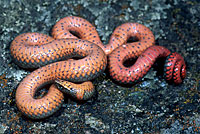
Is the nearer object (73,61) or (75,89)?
(75,89)

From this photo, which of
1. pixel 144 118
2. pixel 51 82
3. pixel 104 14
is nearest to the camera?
pixel 144 118

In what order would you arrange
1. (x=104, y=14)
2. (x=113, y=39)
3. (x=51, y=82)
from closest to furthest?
(x=51, y=82), (x=113, y=39), (x=104, y=14)

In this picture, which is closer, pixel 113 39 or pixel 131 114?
pixel 131 114

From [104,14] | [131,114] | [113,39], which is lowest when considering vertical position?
[131,114]

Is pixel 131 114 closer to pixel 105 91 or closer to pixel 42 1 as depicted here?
pixel 105 91

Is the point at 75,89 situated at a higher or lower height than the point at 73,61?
lower

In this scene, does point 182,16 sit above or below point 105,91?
above

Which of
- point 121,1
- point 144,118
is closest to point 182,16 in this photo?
point 121,1
